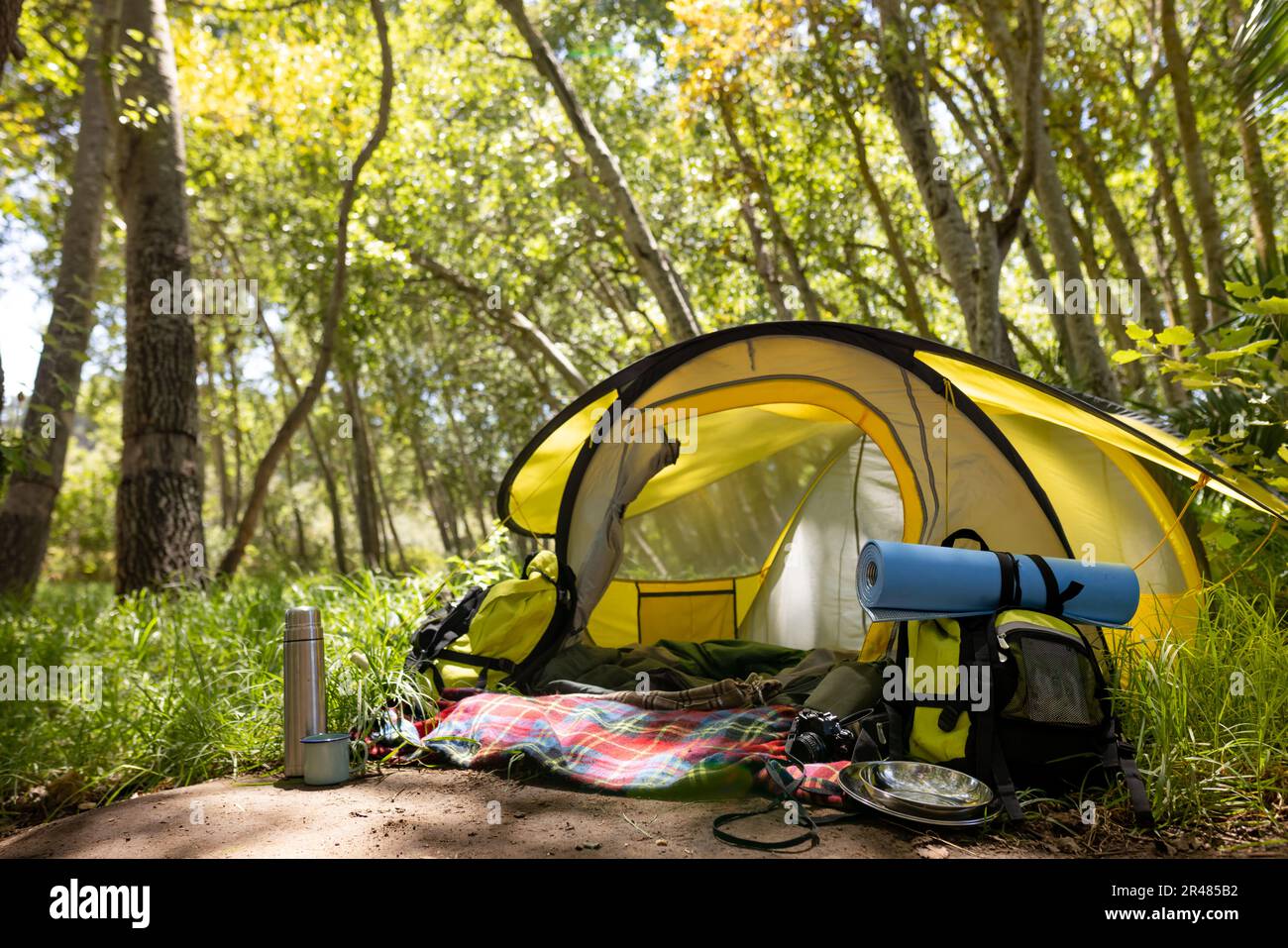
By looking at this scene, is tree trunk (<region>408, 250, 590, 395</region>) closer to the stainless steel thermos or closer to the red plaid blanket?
the red plaid blanket

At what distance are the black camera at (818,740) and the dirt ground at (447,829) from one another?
341mm

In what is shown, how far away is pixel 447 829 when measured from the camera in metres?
2.64

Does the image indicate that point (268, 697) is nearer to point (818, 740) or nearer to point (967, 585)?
point (818, 740)

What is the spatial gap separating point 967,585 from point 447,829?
5.81 ft

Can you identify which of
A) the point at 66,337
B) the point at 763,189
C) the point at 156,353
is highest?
the point at 763,189

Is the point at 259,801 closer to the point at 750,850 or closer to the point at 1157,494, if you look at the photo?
the point at 750,850

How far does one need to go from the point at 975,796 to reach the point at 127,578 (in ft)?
18.0

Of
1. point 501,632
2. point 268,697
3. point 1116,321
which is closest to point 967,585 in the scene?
point 501,632

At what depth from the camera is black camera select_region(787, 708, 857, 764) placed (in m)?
3.07

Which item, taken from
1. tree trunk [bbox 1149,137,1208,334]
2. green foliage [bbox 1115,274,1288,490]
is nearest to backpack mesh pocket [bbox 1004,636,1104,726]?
green foliage [bbox 1115,274,1288,490]

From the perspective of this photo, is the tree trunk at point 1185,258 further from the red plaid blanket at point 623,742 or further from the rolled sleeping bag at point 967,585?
the red plaid blanket at point 623,742

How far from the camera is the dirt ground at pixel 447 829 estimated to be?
2.41 meters

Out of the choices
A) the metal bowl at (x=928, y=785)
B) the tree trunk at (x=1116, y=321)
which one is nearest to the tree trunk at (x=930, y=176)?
the tree trunk at (x=1116, y=321)
